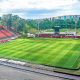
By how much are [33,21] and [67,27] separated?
23.4 m

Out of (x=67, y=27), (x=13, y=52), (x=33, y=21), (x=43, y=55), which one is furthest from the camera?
(x=33, y=21)

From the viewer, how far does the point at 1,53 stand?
4591 cm

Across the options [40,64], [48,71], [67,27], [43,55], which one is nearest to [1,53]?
[43,55]

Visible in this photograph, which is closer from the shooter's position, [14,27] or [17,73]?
[17,73]

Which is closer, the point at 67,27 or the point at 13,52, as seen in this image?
the point at 13,52

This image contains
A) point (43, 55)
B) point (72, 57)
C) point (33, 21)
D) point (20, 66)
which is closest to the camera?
point (20, 66)

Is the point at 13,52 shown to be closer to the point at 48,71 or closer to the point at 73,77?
the point at 48,71

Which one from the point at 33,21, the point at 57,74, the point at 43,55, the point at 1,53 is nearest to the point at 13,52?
the point at 1,53

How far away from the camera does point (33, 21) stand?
133 meters

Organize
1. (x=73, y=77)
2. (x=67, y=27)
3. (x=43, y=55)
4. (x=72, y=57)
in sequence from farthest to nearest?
(x=67, y=27), (x=43, y=55), (x=72, y=57), (x=73, y=77)

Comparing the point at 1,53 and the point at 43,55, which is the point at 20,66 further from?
the point at 1,53

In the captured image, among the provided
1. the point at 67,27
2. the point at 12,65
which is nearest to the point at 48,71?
the point at 12,65

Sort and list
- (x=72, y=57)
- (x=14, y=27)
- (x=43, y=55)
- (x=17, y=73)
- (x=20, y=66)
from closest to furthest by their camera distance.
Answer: (x=17, y=73), (x=20, y=66), (x=72, y=57), (x=43, y=55), (x=14, y=27)

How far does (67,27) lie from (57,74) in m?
92.1
